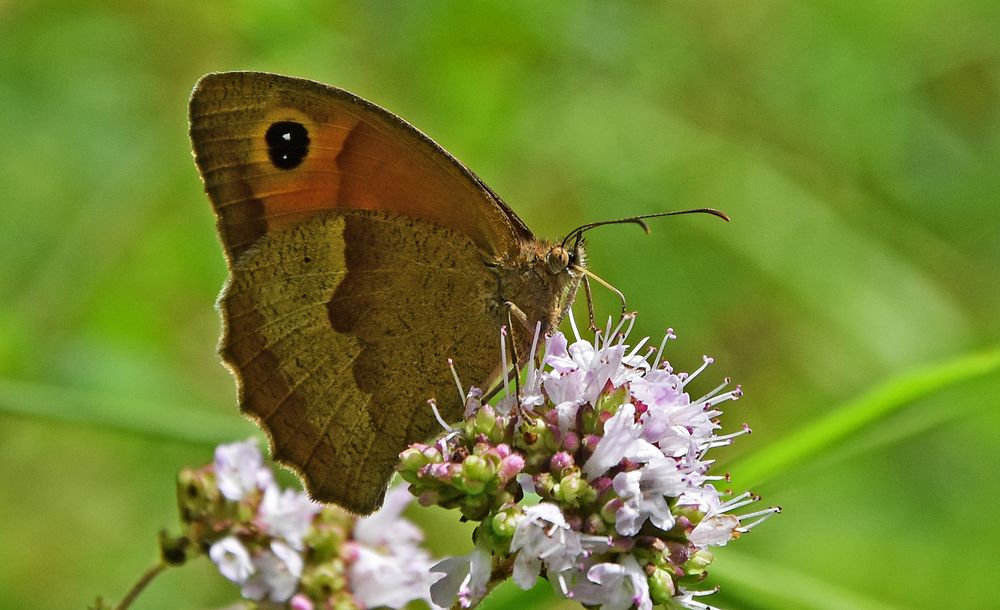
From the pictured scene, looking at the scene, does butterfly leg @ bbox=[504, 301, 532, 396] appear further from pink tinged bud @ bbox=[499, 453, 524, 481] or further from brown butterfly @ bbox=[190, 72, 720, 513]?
pink tinged bud @ bbox=[499, 453, 524, 481]

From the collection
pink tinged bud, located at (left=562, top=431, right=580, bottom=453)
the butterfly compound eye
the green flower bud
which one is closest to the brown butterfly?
the butterfly compound eye

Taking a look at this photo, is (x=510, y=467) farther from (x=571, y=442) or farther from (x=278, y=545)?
(x=278, y=545)

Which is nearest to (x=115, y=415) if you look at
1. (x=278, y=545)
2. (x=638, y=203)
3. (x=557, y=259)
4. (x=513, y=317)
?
(x=278, y=545)

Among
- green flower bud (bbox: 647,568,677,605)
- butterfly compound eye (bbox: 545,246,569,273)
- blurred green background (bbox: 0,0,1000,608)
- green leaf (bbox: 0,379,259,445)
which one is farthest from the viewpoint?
blurred green background (bbox: 0,0,1000,608)

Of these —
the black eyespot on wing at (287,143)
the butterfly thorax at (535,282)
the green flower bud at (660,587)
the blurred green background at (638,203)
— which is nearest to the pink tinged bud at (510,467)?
the green flower bud at (660,587)

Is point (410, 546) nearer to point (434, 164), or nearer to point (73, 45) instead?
point (434, 164)

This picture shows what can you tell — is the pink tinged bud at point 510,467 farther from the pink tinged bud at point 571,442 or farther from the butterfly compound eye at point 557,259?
the butterfly compound eye at point 557,259

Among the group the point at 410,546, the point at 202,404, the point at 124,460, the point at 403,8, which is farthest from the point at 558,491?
the point at 403,8
